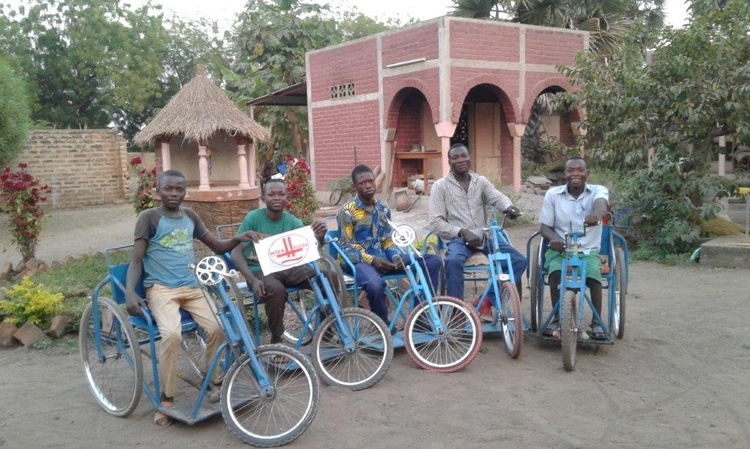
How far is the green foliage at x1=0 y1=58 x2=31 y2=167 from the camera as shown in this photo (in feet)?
61.3

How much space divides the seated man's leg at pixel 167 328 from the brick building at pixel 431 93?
10.9 m

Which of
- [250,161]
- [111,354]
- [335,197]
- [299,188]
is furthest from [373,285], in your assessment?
[335,197]

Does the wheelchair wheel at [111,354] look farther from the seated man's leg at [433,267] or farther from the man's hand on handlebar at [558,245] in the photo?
the man's hand on handlebar at [558,245]

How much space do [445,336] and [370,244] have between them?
1.13 m

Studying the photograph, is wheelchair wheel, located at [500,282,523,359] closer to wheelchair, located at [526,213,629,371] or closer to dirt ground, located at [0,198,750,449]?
dirt ground, located at [0,198,750,449]

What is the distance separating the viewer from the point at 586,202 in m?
5.51

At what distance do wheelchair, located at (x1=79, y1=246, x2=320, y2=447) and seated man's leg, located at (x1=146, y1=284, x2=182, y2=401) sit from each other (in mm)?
56

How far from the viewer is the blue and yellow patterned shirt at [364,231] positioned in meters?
5.65

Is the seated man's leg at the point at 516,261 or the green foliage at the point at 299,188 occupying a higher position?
the green foliage at the point at 299,188

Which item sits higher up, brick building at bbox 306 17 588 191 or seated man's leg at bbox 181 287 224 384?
brick building at bbox 306 17 588 191

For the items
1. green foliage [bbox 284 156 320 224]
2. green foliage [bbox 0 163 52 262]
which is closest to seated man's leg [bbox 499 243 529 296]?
green foliage [bbox 284 156 320 224]

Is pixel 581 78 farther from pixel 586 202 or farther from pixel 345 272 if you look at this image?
pixel 345 272

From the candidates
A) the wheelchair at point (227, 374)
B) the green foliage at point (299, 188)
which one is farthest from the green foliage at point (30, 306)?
the green foliage at point (299, 188)

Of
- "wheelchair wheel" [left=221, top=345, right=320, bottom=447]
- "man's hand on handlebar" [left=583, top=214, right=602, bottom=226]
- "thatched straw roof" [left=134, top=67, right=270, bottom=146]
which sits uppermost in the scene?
"thatched straw roof" [left=134, top=67, right=270, bottom=146]
